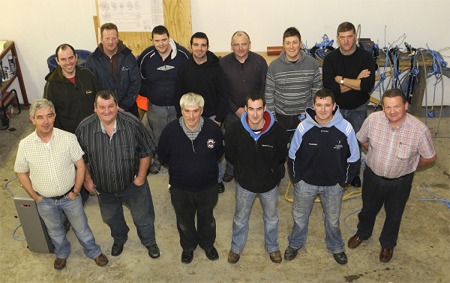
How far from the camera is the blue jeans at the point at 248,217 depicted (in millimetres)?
4938

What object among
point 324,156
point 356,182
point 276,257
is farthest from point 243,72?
point 276,257

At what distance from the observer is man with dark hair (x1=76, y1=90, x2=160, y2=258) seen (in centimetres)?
467

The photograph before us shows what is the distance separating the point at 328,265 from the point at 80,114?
328cm

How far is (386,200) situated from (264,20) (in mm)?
4232

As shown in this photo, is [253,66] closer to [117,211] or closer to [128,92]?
[128,92]

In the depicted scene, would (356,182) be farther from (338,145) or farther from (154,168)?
(154,168)

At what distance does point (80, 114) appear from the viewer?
A: 568 centimetres

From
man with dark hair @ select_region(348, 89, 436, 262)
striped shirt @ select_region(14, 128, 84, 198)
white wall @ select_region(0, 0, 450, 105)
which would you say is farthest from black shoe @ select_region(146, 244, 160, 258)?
white wall @ select_region(0, 0, 450, 105)

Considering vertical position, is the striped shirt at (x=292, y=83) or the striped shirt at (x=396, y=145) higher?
the striped shirt at (x=292, y=83)

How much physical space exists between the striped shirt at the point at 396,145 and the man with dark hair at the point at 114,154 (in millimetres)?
2222

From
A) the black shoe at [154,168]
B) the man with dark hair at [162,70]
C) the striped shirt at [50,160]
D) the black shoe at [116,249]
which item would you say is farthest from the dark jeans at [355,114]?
the striped shirt at [50,160]

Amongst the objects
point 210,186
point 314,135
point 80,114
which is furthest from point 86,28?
point 314,135

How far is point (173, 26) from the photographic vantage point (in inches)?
325

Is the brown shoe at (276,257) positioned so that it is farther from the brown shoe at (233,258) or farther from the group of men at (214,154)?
the brown shoe at (233,258)
